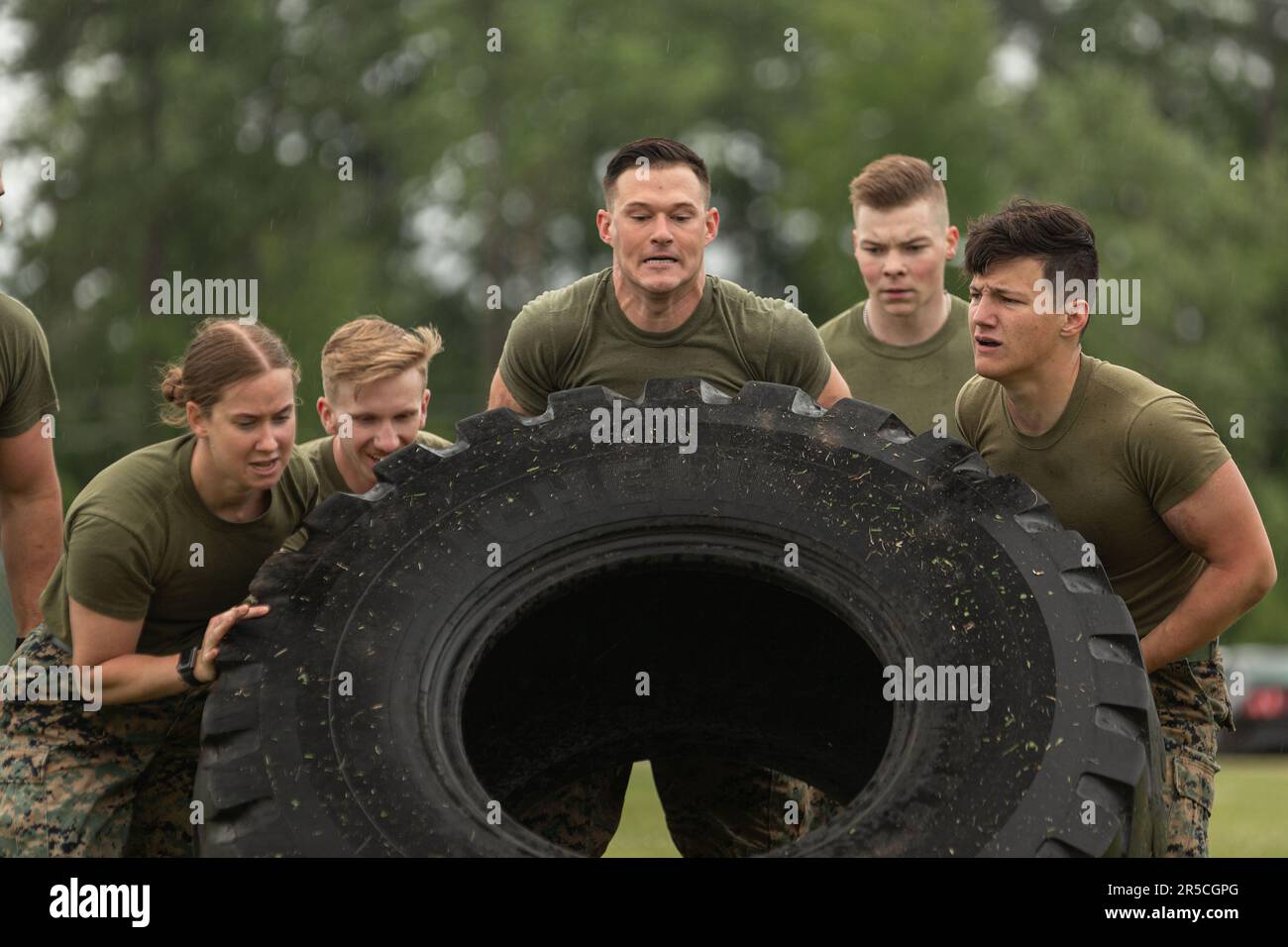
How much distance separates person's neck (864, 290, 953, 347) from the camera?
7559 mm

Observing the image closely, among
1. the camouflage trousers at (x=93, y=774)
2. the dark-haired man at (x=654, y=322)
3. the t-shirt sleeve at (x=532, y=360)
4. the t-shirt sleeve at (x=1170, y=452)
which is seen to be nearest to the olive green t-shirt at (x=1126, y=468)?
the t-shirt sleeve at (x=1170, y=452)

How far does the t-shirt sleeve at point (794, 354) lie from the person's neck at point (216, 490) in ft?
5.36

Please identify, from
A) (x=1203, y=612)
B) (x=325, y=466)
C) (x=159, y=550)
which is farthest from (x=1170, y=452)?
(x=159, y=550)

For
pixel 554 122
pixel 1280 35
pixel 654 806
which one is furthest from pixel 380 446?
pixel 1280 35

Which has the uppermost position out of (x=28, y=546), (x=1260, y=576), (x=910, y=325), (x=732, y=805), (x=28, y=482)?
(x=910, y=325)

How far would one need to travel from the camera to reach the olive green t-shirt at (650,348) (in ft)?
19.6

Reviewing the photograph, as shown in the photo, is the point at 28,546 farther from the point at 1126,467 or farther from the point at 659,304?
the point at 1126,467

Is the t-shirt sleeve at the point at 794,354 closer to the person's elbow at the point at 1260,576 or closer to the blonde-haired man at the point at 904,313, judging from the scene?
the blonde-haired man at the point at 904,313

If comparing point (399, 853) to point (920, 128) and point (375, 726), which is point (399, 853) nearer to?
point (375, 726)

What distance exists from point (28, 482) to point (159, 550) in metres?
1.43

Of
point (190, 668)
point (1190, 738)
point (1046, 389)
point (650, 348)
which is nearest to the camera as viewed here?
point (190, 668)

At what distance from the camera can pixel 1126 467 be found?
18.1 ft

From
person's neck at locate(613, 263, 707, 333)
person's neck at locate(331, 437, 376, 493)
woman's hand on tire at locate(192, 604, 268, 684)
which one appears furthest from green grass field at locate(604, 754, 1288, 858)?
woman's hand on tire at locate(192, 604, 268, 684)

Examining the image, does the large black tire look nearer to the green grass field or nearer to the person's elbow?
the person's elbow
